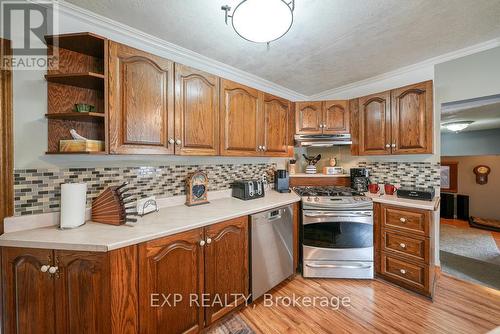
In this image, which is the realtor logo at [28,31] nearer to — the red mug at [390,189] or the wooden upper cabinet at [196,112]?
the wooden upper cabinet at [196,112]

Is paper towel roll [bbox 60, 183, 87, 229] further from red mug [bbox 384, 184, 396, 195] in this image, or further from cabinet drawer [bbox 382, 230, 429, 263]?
red mug [bbox 384, 184, 396, 195]

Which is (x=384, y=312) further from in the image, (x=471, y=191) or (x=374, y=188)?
(x=471, y=191)

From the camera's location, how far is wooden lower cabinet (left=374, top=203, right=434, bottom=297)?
1.75m

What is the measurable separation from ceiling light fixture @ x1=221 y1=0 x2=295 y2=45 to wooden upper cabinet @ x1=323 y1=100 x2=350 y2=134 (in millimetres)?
1583

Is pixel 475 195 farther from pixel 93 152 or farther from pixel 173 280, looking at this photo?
pixel 93 152

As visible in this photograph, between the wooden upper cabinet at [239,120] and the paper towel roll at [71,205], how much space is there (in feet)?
3.44

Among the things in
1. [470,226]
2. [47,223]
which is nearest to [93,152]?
[47,223]

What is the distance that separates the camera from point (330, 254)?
2.07m

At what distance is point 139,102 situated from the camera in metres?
1.38

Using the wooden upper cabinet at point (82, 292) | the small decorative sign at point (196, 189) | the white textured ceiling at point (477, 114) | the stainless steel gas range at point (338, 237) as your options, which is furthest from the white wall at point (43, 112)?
the white textured ceiling at point (477, 114)

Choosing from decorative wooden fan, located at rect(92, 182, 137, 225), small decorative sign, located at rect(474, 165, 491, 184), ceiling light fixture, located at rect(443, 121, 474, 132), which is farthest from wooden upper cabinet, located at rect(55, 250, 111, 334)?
small decorative sign, located at rect(474, 165, 491, 184)

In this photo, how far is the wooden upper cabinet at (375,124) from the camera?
7.16ft

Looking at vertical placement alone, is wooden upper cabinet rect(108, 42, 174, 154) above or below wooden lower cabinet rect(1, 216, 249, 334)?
above

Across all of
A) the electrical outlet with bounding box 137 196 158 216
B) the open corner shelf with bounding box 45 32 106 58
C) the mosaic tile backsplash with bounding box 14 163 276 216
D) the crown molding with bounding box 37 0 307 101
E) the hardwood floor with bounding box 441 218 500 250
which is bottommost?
the hardwood floor with bounding box 441 218 500 250
